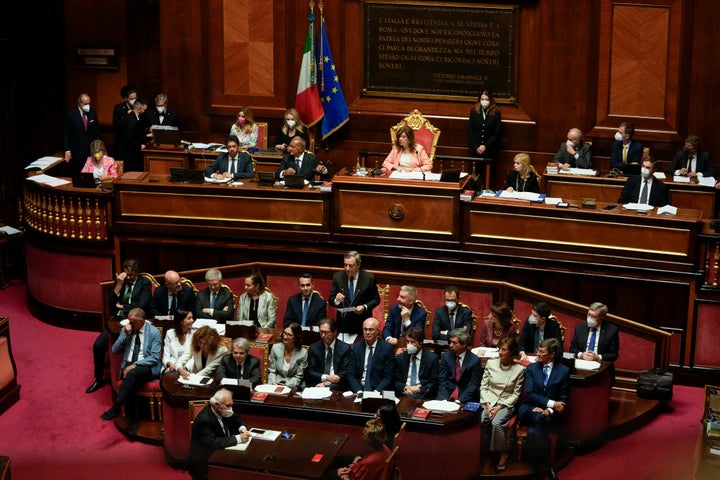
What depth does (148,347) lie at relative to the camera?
9938 millimetres

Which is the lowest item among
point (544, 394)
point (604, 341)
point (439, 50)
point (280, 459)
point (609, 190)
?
point (280, 459)

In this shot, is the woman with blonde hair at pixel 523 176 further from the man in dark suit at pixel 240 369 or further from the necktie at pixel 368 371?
the man in dark suit at pixel 240 369

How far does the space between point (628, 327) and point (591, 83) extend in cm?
382

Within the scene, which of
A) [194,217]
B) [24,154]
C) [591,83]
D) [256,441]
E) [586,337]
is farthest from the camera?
[24,154]

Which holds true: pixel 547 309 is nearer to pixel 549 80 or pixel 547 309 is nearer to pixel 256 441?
pixel 256 441

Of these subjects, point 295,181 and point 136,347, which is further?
point 295,181

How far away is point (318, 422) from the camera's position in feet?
28.8

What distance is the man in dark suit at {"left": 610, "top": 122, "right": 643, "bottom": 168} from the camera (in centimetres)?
1256

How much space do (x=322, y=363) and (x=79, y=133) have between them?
5.44 meters

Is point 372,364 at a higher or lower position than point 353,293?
lower

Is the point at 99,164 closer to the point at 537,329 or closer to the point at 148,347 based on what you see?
the point at 148,347

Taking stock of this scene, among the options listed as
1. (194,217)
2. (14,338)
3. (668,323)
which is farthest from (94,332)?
(668,323)

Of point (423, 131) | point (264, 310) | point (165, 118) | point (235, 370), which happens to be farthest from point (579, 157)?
point (235, 370)

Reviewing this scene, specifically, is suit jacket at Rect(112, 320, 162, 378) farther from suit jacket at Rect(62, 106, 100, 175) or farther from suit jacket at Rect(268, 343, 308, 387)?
suit jacket at Rect(62, 106, 100, 175)
